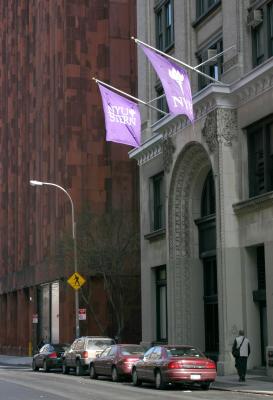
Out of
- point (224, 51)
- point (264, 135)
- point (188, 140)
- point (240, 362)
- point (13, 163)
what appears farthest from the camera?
point (13, 163)

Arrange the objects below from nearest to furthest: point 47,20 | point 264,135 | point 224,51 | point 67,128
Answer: point 264,135
point 224,51
point 67,128
point 47,20

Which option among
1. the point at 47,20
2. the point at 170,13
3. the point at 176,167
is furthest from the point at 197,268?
the point at 47,20

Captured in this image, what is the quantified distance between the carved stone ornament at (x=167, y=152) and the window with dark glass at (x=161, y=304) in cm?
549

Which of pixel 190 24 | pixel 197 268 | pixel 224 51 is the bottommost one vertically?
pixel 197 268

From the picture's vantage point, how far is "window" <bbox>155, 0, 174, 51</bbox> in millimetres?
38688

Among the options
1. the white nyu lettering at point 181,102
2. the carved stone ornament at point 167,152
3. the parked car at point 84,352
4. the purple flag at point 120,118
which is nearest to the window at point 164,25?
the carved stone ornament at point 167,152

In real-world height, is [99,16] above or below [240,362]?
above

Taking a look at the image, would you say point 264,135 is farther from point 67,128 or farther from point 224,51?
point 67,128

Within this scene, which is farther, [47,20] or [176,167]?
[47,20]

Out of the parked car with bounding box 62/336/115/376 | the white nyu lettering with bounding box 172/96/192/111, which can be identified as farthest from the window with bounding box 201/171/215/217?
the white nyu lettering with bounding box 172/96/192/111

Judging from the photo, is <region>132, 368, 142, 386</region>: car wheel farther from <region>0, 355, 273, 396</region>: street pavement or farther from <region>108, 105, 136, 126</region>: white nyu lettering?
<region>108, 105, 136, 126</region>: white nyu lettering

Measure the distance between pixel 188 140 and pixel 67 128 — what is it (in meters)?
20.4

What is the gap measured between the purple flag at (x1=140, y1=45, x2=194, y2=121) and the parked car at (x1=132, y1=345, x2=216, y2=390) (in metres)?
7.87

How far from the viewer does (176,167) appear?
35812mm
